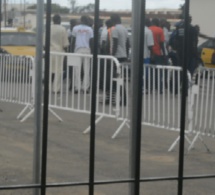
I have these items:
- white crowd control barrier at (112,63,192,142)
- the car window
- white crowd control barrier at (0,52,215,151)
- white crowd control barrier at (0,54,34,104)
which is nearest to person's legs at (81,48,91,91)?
white crowd control barrier at (0,52,215,151)

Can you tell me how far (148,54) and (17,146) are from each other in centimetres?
712

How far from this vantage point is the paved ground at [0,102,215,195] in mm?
6695

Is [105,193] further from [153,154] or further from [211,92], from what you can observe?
[211,92]

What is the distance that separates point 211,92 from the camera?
29.6 ft

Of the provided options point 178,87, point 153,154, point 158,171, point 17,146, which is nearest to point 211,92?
point 178,87

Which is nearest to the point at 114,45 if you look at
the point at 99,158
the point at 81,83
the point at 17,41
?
the point at 81,83

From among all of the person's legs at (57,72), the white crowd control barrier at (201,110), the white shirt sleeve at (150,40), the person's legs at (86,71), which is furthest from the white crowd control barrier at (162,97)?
the white shirt sleeve at (150,40)

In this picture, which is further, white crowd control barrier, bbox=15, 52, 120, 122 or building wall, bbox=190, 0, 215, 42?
building wall, bbox=190, 0, 215, 42

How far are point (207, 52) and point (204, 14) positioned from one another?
3.40m

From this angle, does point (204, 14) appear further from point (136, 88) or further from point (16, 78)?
point (136, 88)

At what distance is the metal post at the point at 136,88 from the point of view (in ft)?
14.1

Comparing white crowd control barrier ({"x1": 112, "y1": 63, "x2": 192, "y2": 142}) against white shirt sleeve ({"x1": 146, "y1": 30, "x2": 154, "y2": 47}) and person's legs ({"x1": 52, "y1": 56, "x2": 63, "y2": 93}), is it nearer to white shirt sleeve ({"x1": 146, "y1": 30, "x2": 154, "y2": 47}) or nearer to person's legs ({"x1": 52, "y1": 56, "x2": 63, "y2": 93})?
person's legs ({"x1": 52, "y1": 56, "x2": 63, "y2": 93})

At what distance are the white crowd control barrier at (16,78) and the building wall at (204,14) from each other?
13.1 m

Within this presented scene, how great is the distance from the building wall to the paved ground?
14.2 metres
